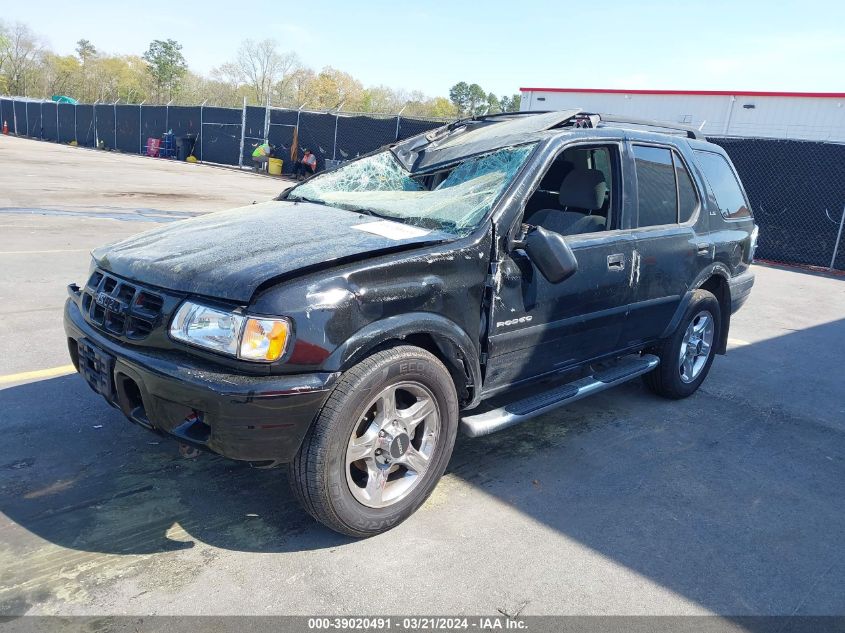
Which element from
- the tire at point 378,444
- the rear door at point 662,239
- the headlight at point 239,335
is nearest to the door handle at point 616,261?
the rear door at point 662,239

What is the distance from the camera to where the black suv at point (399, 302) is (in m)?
2.66

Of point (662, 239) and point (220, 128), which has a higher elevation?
point (662, 239)

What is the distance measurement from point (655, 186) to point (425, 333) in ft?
7.50

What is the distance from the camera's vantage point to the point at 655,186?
4508mm

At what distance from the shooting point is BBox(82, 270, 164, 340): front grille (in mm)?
2854

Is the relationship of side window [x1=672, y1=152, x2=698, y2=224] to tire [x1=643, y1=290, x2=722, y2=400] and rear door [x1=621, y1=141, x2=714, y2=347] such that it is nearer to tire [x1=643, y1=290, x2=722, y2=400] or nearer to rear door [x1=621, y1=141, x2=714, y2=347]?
rear door [x1=621, y1=141, x2=714, y2=347]

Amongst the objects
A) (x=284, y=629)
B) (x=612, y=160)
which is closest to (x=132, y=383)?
(x=284, y=629)

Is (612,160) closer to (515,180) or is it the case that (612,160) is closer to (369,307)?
(515,180)

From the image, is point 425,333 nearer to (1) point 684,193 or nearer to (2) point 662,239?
(2) point 662,239

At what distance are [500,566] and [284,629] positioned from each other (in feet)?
3.15

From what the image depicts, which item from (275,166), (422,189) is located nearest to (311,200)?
(422,189)

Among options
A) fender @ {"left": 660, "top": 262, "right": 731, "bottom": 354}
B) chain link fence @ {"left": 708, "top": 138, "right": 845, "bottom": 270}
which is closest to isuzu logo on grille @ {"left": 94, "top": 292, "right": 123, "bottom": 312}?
fender @ {"left": 660, "top": 262, "right": 731, "bottom": 354}

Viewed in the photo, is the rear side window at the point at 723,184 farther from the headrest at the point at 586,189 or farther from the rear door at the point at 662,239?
the headrest at the point at 586,189

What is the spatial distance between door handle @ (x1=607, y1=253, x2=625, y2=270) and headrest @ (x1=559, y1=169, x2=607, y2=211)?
1.18 ft
